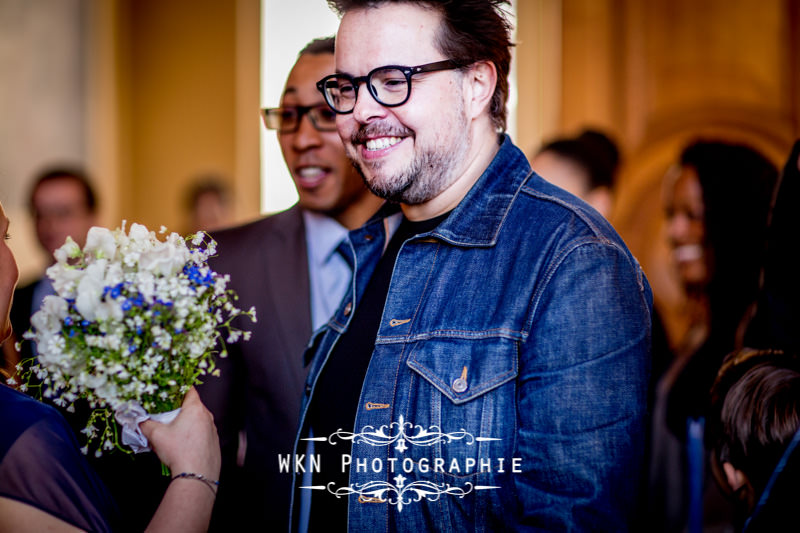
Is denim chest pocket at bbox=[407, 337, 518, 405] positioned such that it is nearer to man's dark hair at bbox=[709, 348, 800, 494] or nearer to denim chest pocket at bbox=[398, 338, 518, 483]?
denim chest pocket at bbox=[398, 338, 518, 483]

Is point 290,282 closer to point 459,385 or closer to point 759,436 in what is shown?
point 459,385

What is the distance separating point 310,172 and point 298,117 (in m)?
0.16

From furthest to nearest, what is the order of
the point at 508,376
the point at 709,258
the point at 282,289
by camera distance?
the point at 709,258 → the point at 282,289 → the point at 508,376

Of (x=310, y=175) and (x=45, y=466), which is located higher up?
(x=310, y=175)

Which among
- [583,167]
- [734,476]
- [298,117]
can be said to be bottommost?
[734,476]

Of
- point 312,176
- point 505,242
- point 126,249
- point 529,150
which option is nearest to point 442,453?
point 505,242

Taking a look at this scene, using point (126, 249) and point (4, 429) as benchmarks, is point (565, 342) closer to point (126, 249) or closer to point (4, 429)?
point (126, 249)

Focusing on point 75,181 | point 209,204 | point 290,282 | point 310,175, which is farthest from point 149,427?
point 209,204

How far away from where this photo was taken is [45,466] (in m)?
1.29

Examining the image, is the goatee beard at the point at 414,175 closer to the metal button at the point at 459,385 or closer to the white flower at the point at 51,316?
the metal button at the point at 459,385

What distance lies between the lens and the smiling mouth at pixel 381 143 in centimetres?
159

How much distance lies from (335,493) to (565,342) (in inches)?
24.9

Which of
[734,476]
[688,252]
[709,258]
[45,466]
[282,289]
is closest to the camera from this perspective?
[45,466]

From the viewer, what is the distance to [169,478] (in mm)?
1503
